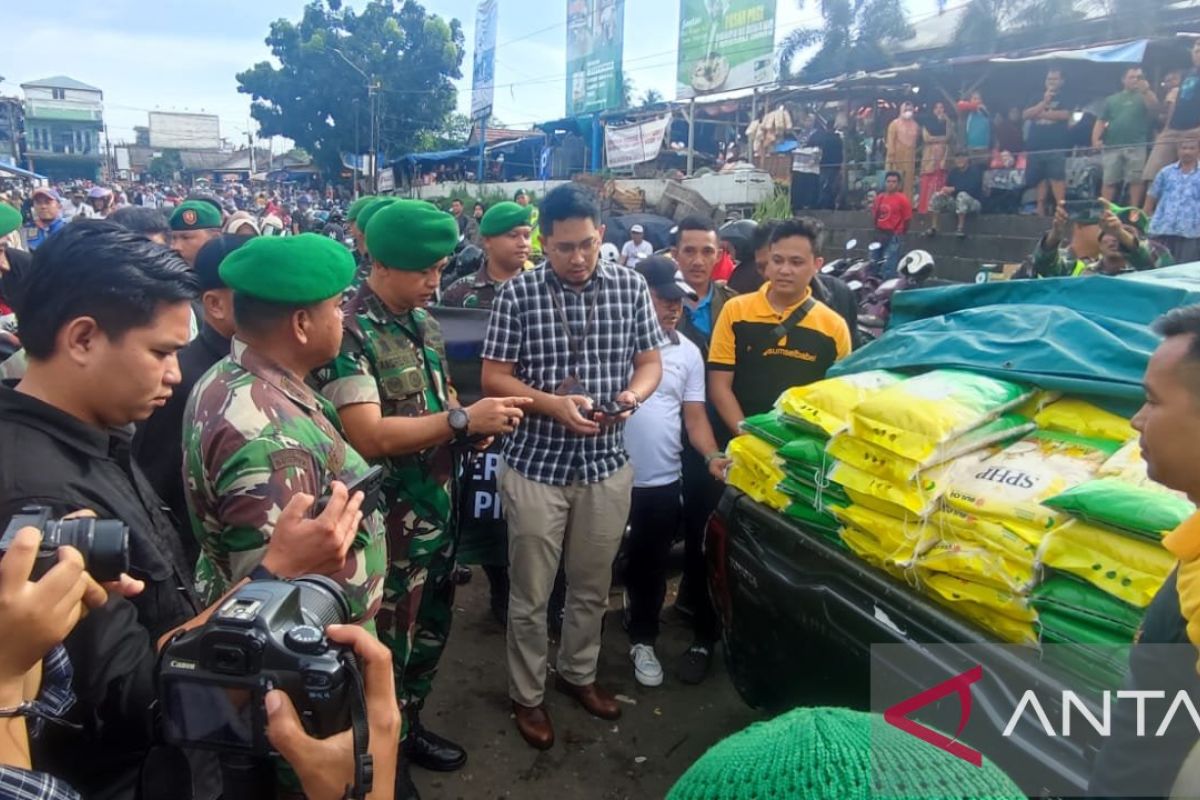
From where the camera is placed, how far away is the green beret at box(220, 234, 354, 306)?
178 centimetres

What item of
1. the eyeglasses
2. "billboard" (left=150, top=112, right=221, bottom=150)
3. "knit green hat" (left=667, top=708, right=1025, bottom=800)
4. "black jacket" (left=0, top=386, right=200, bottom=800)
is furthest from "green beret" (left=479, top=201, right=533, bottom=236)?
"billboard" (left=150, top=112, right=221, bottom=150)

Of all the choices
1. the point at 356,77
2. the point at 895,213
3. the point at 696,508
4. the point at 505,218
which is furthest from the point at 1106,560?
the point at 356,77

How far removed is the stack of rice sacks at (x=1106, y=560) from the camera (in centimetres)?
157

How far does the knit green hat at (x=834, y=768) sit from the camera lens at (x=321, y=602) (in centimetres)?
60

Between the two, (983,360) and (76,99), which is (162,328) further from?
(76,99)

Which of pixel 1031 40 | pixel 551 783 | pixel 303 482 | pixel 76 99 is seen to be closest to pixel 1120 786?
pixel 303 482

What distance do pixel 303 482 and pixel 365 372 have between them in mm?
808

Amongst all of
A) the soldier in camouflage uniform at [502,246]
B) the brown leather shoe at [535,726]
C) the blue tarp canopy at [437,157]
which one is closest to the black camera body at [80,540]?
the brown leather shoe at [535,726]

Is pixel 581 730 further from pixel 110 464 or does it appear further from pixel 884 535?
pixel 110 464

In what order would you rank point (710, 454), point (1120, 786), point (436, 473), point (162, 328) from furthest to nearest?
point (710, 454) → point (436, 473) → point (162, 328) → point (1120, 786)

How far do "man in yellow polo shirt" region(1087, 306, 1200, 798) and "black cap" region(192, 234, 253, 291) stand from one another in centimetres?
262

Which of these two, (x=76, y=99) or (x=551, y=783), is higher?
(x=76, y=99)

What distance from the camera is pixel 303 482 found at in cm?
164

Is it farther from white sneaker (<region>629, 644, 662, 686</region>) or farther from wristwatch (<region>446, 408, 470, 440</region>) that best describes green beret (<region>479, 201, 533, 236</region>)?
white sneaker (<region>629, 644, 662, 686</region>)
